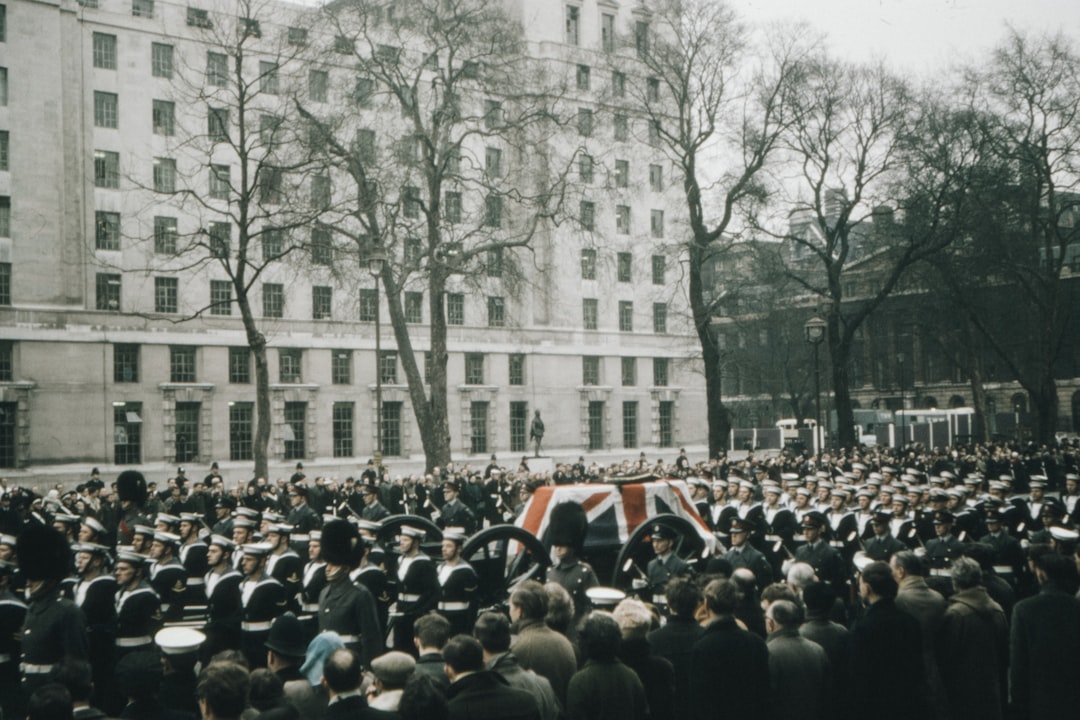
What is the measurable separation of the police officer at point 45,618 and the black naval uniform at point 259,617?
1.81 m

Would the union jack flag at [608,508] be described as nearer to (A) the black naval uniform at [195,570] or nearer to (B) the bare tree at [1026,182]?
(A) the black naval uniform at [195,570]

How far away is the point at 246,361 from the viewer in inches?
1972

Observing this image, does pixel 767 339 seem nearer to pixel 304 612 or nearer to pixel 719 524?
pixel 719 524

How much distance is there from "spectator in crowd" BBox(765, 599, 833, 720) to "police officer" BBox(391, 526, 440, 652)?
467cm

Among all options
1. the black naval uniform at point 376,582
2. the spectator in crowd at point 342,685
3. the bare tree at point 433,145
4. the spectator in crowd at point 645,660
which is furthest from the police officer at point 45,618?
the bare tree at point 433,145

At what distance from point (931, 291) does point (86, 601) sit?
4803 centimetres

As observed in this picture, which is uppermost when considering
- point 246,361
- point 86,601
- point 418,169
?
point 418,169

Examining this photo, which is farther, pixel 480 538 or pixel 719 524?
pixel 719 524

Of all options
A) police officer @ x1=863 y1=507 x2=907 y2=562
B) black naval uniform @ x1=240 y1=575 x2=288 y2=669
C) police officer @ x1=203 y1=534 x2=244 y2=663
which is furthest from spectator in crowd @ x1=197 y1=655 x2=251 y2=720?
police officer @ x1=863 y1=507 x2=907 y2=562

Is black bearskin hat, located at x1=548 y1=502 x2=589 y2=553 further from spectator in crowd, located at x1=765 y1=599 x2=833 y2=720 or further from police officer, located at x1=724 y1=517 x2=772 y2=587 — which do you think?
spectator in crowd, located at x1=765 y1=599 x2=833 y2=720

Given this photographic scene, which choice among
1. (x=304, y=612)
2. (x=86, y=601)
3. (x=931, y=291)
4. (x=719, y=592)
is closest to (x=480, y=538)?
(x=304, y=612)

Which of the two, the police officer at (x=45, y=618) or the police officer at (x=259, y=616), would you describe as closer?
the police officer at (x=45, y=618)

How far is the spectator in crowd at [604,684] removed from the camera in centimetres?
593

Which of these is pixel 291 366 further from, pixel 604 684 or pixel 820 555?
pixel 604 684
